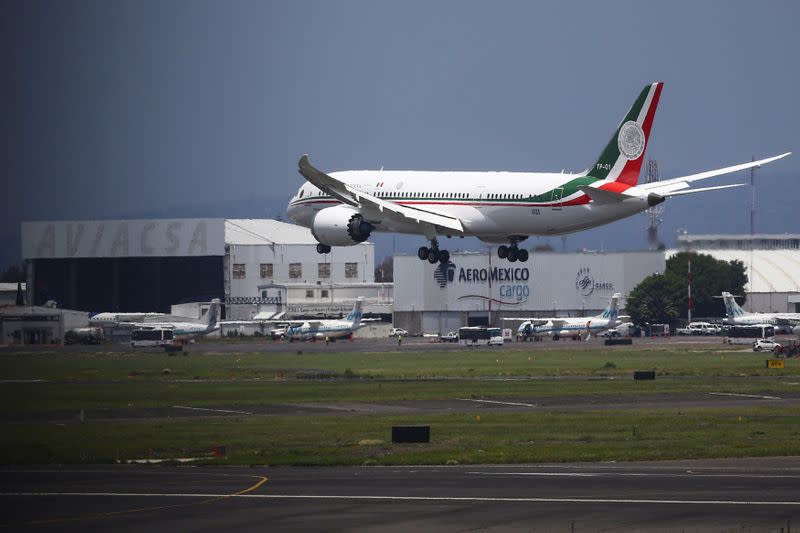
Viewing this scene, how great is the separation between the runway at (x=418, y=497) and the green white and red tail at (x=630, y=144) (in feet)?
128

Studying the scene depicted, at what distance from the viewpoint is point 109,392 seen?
74250 millimetres

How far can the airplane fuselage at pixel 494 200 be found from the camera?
79625 mm

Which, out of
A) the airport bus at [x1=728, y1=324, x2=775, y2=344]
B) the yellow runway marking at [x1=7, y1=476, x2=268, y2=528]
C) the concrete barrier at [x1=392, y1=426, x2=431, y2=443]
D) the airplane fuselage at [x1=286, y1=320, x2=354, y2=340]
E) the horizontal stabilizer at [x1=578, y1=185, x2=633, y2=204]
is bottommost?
the yellow runway marking at [x1=7, y1=476, x2=268, y2=528]

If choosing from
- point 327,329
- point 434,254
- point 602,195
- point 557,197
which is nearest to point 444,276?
point 327,329

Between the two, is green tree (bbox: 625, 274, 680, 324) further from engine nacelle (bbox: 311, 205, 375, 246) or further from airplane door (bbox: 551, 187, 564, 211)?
airplane door (bbox: 551, 187, 564, 211)

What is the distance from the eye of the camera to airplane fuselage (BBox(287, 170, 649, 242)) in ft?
261

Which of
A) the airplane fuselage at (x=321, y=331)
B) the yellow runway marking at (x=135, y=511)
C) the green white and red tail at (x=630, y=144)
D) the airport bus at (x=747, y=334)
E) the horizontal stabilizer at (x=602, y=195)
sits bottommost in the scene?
the yellow runway marking at (x=135, y=511)

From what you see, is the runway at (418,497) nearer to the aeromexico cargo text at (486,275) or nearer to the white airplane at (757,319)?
the white airplane at (757,319)

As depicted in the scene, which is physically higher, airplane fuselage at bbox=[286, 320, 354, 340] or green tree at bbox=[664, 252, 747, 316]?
green tree at bbox=[664, 252, 747, 316]

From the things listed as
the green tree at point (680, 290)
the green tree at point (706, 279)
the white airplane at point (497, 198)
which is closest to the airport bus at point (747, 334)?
the green tree at point (680, 290)

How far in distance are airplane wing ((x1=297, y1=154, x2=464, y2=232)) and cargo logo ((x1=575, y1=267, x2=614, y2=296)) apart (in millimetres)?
104162

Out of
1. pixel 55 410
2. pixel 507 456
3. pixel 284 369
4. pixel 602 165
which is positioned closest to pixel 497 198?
pixel 602 165

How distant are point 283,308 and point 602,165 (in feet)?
356

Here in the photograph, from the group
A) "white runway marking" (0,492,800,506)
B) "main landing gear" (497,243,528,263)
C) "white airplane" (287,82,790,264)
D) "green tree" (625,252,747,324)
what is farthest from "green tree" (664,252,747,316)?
"white runway marking" (0,492,800,506)
